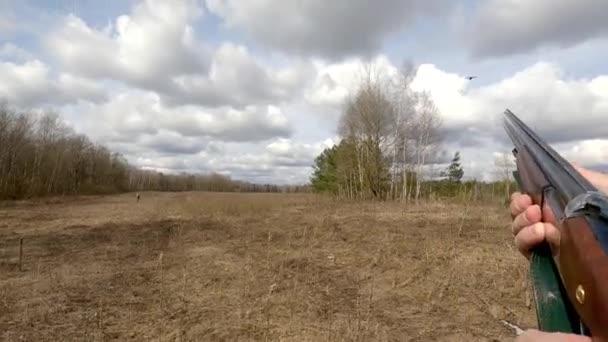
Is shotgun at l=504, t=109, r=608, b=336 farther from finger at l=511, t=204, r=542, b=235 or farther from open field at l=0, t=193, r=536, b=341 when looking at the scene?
open field at l=0, t=193, r=536, b=341

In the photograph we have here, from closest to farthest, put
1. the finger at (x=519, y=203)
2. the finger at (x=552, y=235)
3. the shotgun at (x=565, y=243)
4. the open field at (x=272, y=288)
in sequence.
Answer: the shotgun at (x=565, y=243), the finger at (x=552, y=235), the finger at (x=519, y=203), the open field at (x=272, y=288)

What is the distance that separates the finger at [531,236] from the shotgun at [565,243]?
2 cm

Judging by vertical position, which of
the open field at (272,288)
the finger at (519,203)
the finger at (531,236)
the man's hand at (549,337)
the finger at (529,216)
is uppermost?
the finger at (519,203)

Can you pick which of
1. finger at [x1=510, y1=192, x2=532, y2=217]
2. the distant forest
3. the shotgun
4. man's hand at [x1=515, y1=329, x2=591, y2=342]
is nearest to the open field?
finger at [x1=510, y1=192, x2=532, y2=217]

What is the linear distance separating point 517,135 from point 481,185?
40.8 m

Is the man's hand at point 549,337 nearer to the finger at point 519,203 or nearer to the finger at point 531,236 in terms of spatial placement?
the finger at point 531,236

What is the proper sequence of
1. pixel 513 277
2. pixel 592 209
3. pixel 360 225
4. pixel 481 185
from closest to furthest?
pixel 592 209
pixel 513 277
pixel 360 225
pixel 481 185

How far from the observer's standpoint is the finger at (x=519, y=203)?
1.19 m

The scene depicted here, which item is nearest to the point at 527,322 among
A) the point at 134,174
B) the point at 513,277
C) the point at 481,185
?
the point at 513,277

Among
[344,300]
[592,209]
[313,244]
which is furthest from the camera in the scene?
[313,244]

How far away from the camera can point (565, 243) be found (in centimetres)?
Result: 78

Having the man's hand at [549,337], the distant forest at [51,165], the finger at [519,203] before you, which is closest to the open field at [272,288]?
the finger at [519,203]

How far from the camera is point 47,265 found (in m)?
9.93

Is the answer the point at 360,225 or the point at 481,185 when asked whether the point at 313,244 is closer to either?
the point at 360,225
